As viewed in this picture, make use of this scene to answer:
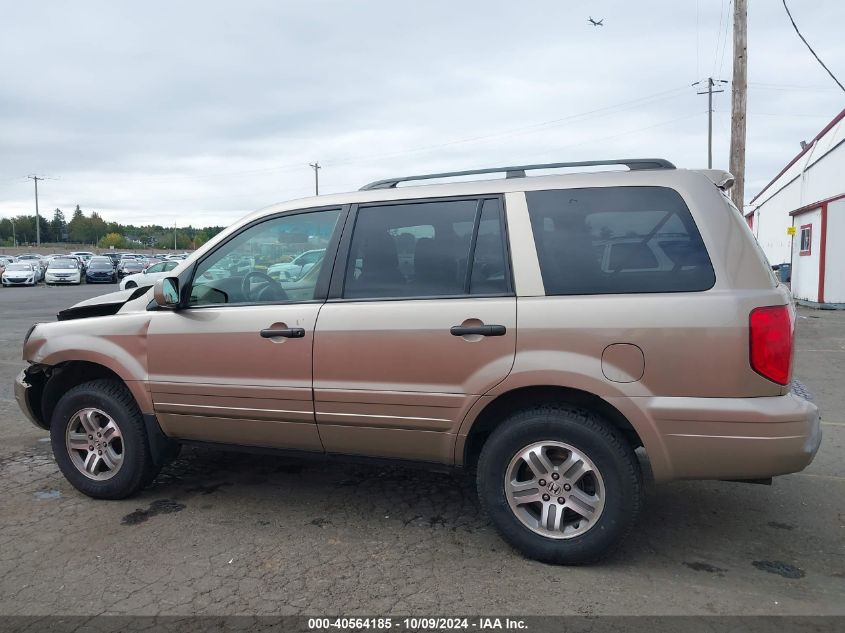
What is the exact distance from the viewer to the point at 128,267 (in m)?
38.8

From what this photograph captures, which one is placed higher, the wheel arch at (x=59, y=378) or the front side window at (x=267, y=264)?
the front side window at (x=267, y=264)

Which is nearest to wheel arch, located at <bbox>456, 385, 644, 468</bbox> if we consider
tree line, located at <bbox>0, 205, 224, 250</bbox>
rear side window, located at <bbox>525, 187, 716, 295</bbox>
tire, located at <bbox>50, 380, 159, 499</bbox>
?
rear side window, located at <bbox>525, 187, 716, 295</bbox>

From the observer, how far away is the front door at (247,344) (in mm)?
3818

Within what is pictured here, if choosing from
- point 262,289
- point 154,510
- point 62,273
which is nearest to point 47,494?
point 154,510

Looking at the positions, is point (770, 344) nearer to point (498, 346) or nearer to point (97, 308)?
point (498, 346)

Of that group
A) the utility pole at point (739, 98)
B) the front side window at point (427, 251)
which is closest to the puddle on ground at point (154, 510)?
Result: the front side window at point (427, 251)

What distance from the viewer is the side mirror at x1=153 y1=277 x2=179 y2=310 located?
13.2 feet

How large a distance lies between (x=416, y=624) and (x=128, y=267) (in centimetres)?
3974

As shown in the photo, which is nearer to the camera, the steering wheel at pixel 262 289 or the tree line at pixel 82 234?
the steering wheel at pixel 262 289

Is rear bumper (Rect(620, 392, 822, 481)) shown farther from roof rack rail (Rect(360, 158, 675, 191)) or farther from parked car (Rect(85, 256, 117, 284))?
parked car (Rect(85, 256, 117, 284))

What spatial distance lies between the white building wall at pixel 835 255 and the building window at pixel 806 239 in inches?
59.8

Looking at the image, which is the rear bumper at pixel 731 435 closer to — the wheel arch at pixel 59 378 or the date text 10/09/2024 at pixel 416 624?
the date text 10/09/2024 at pixel 416 624

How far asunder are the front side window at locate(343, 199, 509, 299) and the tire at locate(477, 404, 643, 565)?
2.41 ft

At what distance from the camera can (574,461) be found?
3.31 meters
